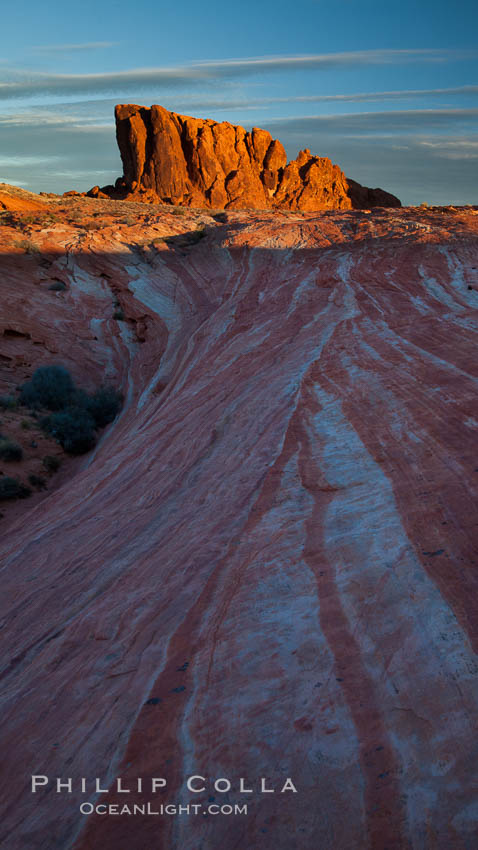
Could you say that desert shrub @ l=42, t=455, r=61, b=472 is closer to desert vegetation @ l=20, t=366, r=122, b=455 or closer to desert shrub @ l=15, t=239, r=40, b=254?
desert vegetation @ l=20, t=366, r=122, b=455

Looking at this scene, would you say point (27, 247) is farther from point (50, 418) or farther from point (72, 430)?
point (72, 430)

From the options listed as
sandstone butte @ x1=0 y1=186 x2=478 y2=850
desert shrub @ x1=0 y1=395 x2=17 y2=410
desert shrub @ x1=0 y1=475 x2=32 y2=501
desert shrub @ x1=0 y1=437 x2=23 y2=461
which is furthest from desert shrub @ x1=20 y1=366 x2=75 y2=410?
sandstone butte @ x1=0 y1=186 x2=478 y2=850

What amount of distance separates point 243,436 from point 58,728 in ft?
9.76

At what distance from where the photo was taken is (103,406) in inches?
485

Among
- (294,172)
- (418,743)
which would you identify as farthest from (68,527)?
(294,172)

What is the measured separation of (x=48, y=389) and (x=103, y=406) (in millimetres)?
1395

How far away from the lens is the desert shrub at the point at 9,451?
9.52 metres

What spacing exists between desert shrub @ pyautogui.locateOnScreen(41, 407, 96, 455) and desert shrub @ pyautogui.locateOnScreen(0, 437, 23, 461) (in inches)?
40.5

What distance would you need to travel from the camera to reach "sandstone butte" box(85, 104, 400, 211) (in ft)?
228

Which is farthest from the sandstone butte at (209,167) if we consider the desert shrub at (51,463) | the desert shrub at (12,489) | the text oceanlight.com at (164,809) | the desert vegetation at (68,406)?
the text oceanlight.com at (164,809)

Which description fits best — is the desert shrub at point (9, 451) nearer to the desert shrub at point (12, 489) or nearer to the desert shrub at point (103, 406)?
the desert shrub at point (12, 489)

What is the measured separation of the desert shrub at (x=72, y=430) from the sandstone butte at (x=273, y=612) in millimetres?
4279

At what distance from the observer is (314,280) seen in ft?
36.2

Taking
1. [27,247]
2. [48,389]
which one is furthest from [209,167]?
[48,389]
